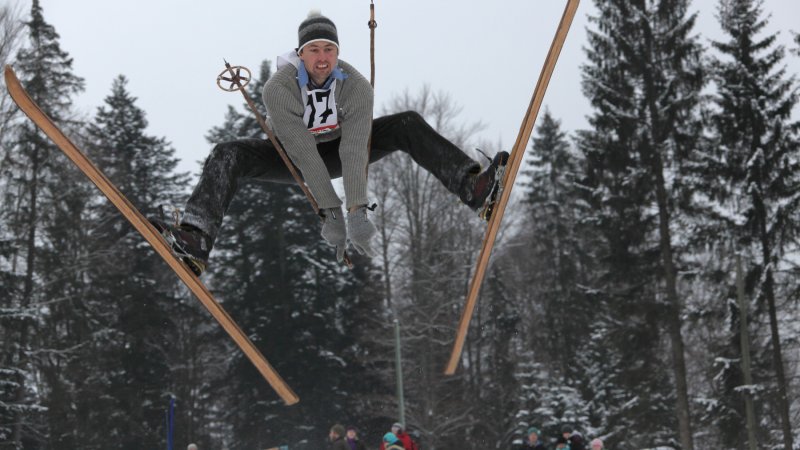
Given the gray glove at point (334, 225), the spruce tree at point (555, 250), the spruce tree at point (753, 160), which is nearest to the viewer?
the gray glove at point (334, 225)

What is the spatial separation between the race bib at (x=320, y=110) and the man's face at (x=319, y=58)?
0.07m

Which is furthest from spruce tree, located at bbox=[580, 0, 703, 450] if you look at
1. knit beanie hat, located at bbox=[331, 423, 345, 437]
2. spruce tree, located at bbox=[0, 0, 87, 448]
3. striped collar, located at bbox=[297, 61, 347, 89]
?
striped collar, located at bbox=[297, 61, 347, 89]

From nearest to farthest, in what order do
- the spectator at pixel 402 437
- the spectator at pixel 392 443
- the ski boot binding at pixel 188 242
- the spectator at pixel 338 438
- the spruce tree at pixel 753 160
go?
the ski boot binding at pixel 188 242, the spectator at pixel 338 438, the spectator at pixel 392 443, the spectator at pixel 402 437, the spruce tree at pixel 753 160

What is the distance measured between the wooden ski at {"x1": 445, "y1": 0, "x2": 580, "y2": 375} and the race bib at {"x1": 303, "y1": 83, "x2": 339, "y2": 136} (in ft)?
3.24

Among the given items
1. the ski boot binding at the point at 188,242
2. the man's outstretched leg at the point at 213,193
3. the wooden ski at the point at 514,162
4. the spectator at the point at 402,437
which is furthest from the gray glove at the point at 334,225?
the spectator at the point at 402,437

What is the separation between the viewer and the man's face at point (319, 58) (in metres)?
4.69

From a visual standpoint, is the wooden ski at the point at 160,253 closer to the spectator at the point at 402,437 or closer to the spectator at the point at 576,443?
the spectator at the point at 402,437

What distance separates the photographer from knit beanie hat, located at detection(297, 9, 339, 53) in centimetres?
467

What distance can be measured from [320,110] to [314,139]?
16 cm

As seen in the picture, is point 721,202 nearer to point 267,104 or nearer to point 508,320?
point 508,320

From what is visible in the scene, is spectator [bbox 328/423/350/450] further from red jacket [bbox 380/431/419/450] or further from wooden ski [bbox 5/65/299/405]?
wooden ski [bbox 5/65/299/405]

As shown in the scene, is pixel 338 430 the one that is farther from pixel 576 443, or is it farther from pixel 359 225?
pixel 359 225

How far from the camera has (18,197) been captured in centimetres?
2194

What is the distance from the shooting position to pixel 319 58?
4.70 m
